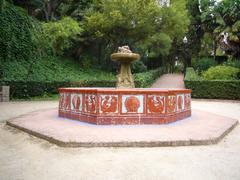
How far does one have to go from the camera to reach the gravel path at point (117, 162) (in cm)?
424

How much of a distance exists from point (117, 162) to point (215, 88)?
1402 centimetres

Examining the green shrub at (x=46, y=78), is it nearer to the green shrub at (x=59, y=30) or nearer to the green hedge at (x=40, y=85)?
the green hedge at (x=40, y=85)

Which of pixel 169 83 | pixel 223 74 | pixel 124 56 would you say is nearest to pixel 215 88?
pixel 223 74

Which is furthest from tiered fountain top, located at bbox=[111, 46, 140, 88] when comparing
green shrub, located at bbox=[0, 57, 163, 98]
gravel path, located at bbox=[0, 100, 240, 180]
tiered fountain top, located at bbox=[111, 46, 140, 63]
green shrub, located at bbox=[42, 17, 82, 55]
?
green shrub, located at bbox=[42, 17, 82, 55]

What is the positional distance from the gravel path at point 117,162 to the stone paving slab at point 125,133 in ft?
0.68

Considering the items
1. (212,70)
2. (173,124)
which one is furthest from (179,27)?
(173,124)

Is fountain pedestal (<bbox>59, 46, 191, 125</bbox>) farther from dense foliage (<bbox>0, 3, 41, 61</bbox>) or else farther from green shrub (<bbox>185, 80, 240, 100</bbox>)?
dense foliage (<bbox>0, 3, 41, 61</bbox>)

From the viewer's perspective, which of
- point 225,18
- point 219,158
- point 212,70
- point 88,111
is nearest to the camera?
point 219,158

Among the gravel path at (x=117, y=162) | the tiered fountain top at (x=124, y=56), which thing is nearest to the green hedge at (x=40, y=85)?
the tiered fountain top at (x=124, y=56)

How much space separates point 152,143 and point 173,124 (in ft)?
7.31

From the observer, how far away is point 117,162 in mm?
4855

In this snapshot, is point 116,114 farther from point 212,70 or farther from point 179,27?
point 179,27

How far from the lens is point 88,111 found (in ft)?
26.6

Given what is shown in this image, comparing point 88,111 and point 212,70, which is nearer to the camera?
point 88,111
